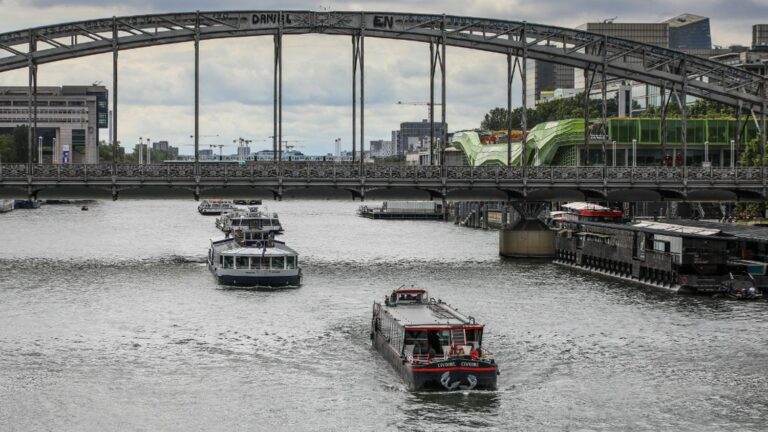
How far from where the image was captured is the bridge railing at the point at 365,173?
3971 inches

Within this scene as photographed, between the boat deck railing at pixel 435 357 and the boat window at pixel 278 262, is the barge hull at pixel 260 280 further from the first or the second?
the boat deck railing at pixel 435 357

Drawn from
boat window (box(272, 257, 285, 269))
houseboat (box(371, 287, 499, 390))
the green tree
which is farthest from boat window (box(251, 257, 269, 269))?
the green tree

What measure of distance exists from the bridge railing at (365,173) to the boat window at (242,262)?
1151 centimetres

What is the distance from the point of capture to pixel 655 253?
92125mm

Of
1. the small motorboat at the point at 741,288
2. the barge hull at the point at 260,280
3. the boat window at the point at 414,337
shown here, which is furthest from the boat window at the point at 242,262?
the boat window at the point at 414,337

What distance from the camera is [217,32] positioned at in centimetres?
10525

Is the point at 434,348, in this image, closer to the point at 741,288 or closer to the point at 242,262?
the point at 741,288

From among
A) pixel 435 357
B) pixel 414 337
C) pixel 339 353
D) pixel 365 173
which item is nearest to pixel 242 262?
pixel 365 173

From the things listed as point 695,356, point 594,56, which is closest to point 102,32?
point 594,56

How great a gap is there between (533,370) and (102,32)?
60.1 metres

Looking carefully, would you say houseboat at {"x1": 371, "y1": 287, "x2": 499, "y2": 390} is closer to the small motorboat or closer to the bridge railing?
the small motorboat

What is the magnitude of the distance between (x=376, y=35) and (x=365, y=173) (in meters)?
12.8

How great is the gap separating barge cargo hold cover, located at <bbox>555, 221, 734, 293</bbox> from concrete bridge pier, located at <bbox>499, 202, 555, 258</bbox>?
4.21m

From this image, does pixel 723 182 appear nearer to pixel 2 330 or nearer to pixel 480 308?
pixel 480 308
